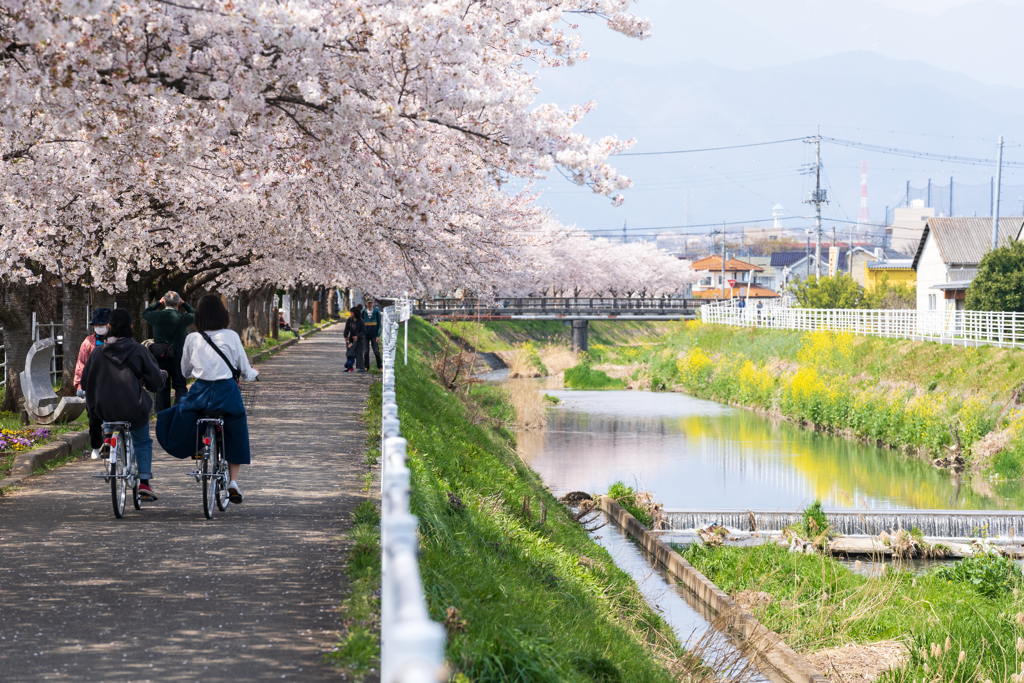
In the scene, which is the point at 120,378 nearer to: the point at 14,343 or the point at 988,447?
the point at 14,343

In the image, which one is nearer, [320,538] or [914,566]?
[320,538]

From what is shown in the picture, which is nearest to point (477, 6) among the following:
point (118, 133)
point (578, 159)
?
point (578, 159)

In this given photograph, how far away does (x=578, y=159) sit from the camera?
26.7 ft

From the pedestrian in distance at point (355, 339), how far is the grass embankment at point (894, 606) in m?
10.8

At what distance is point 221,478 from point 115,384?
1190 millimetres

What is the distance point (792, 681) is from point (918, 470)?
17.1 m

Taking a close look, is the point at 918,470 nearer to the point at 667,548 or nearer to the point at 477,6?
the point at 667,548

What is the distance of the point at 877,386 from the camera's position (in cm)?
3347

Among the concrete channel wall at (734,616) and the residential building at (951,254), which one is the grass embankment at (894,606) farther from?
the residential building at (951,254)

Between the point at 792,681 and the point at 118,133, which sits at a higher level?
the point at 118,133

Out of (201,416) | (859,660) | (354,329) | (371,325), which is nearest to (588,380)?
(371,325)

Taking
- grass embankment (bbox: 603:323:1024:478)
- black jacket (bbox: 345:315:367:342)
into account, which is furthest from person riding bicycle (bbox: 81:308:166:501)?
grass embankment (bbox: 603:323:1024:478)

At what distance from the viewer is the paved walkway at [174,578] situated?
5.20 m

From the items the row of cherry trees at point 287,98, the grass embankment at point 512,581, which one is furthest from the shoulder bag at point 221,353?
the grass embankment at point 512,581
